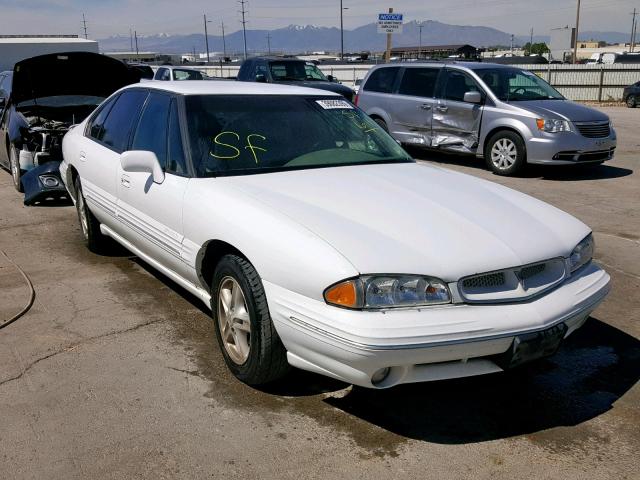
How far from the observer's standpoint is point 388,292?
2.89 meters

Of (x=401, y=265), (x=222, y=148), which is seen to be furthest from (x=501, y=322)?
(x=222, y=148)

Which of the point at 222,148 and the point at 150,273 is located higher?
the point at 222,148

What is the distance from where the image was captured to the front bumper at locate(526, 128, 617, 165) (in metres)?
9.60

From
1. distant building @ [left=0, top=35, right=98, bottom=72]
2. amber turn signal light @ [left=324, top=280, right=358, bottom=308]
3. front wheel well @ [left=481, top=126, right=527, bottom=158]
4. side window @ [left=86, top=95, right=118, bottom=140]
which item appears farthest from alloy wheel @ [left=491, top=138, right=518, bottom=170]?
distant building @ [left=0, top=35, right=98, bottom=72]

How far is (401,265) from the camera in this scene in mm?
2898

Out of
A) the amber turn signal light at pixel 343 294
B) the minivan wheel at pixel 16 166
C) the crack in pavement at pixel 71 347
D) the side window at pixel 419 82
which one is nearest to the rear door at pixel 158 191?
the crack in pavement at pixel 71 347

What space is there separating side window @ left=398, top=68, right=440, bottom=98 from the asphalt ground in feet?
22.7

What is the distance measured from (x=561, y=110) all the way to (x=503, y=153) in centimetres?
102

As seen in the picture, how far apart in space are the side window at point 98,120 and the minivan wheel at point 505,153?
643 centimetres

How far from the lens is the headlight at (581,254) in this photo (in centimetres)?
346

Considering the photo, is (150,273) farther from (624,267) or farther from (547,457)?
(624,267)

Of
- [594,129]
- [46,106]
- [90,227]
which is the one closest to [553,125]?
[594,129]

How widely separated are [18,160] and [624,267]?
709cm

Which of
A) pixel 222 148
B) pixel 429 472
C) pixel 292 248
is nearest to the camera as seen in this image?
pixel 429 472
